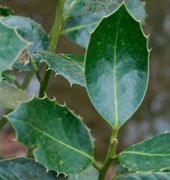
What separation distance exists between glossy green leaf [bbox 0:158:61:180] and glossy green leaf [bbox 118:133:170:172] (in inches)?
5.4

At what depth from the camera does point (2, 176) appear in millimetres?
691

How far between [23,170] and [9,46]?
0.29 meters

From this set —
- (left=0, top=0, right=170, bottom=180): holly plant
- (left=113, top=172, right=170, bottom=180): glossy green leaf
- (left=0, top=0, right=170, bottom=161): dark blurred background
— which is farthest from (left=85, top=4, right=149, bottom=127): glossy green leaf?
(left=0, top=0, right=170, bottom=161): dark blurred background

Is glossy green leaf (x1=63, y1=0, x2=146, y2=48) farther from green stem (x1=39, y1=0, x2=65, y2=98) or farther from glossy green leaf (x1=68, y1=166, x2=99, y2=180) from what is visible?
glossy green leaf (x1=68, y1=166, x2=99, y2=180)

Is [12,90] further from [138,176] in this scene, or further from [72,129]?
[138,176]

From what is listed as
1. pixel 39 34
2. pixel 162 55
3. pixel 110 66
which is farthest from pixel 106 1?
pixel 162 55

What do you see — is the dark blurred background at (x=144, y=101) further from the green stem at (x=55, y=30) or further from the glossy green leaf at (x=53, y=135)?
the glossy green leaf at (x=53, y=135)

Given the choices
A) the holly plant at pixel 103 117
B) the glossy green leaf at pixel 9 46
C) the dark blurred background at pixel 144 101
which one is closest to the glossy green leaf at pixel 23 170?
the holly plant at pixel 103 117

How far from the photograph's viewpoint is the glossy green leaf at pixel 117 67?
67cm

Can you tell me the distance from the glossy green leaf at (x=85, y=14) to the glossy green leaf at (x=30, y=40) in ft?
0.27

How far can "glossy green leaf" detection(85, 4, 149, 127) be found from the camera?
67cm

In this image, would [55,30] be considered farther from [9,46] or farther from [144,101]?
[144,101]

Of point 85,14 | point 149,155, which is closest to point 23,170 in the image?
point 149,155

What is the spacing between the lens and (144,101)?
4.95m
